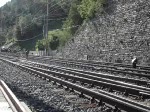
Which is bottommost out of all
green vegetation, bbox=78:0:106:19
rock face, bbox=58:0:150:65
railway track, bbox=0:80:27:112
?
railway track, bbox=0:80:27:112

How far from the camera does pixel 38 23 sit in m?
98.9

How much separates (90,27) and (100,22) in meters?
2.52

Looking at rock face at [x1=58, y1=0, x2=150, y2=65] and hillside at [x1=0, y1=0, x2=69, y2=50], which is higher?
hillside at [x1=0, y1=0, x2=69, y2=50]

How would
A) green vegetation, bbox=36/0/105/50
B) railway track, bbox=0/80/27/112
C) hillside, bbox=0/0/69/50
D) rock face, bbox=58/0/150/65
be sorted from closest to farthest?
railway track, bbox=0/80/27/112
rock face, bbox=58/0/150/65
green vegetation, bbox=36/0/105/50
hillside, bbox=0/0/69/50

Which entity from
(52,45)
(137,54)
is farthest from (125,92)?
(52,45)

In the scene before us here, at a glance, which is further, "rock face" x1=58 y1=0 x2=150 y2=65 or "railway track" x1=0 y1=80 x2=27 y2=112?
"rock face" x1=58 y1=0 x2=150 y2=65

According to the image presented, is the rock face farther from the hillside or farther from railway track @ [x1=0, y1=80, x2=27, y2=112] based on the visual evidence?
the hillside

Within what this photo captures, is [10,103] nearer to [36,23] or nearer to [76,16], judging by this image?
[76,16]

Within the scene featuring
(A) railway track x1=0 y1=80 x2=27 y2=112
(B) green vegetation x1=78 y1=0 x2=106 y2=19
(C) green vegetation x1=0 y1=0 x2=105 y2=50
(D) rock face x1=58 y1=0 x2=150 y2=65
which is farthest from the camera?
(C) green vegetation x1=0 y1=0 x2=105 y2=50

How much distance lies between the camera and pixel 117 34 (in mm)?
34688

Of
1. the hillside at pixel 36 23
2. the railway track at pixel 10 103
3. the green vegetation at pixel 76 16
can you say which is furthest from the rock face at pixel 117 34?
the hillside at pixel 36 23

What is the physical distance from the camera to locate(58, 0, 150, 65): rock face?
Result: 1195 inches

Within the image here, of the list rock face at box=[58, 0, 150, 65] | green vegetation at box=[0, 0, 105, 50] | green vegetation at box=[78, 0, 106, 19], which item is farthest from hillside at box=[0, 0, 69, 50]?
rock face at box=[58, 0, 150, 65]

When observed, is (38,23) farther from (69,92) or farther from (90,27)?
(69,92)
